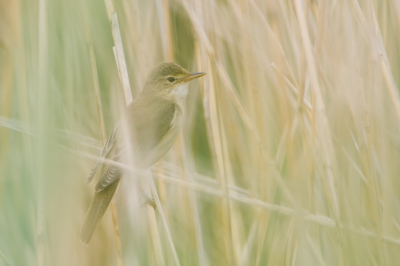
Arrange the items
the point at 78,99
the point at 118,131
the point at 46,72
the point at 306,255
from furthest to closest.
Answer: the point at 118,131 < the point at 78,99 < the point at 306,255 < the point at 46,72

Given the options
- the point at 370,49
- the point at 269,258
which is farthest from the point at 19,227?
the point at 370,49

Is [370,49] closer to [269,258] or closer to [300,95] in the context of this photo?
[300,95]

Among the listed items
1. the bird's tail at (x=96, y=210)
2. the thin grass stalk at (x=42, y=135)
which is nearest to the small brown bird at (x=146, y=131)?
the bird's tail at (x=96, y=210)

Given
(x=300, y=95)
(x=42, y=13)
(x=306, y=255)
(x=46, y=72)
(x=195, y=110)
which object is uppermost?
(x=42, y=13)

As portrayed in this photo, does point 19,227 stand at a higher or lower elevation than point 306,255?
higher

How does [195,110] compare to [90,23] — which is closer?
[90,23]

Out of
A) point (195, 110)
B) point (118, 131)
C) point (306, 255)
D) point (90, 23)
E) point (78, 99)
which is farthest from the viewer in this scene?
point (195, 110)

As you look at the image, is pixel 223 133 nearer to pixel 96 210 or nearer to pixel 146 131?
pixel 146 131
